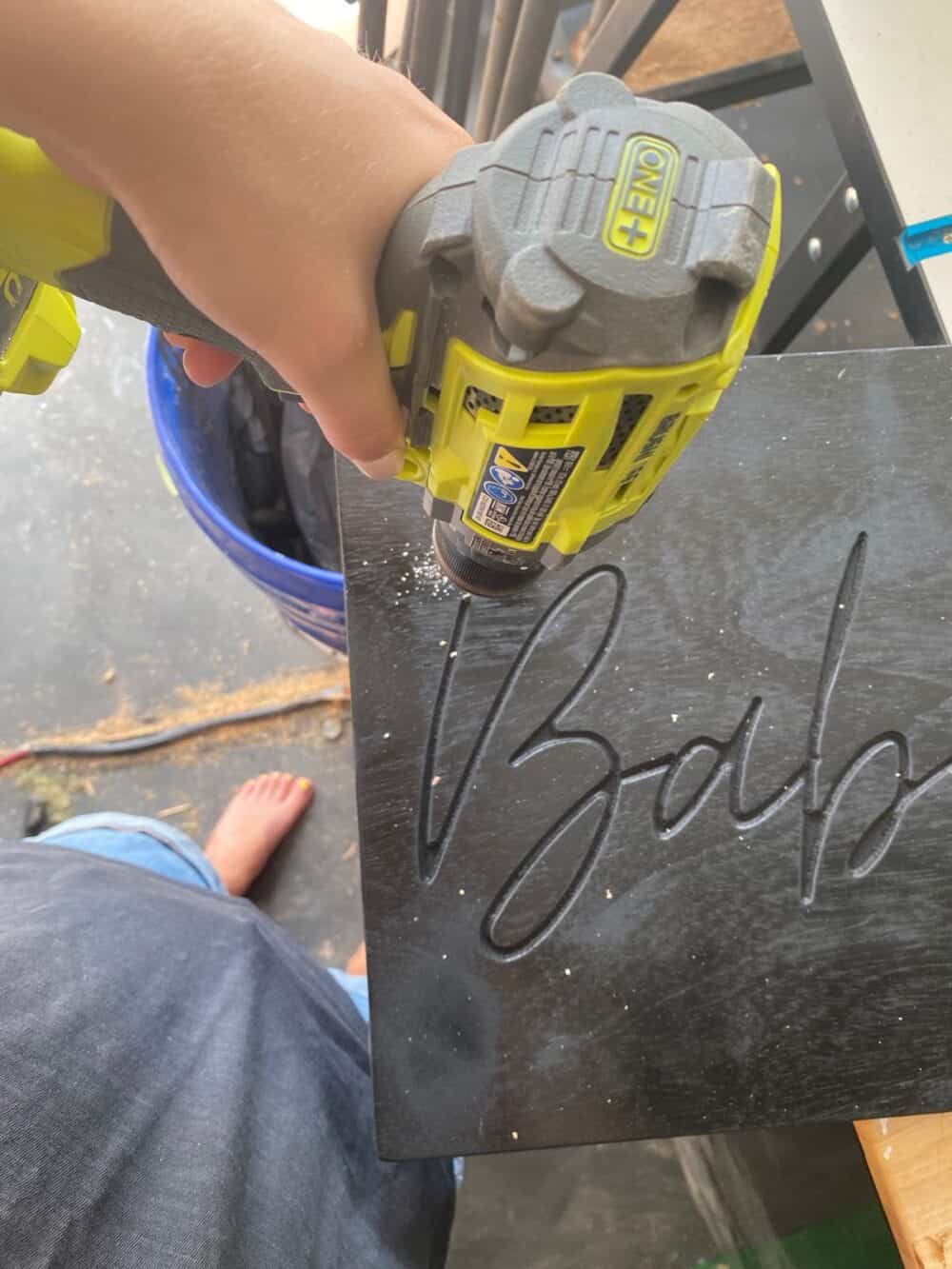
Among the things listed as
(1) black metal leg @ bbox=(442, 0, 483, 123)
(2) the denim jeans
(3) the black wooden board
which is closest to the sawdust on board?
(2) the denim jeans

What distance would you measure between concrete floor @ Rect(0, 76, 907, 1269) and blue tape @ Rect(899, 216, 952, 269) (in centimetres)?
49

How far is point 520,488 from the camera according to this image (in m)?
0.32

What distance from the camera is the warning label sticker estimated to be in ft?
0.99

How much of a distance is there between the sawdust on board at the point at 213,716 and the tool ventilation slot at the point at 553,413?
27.9 inches

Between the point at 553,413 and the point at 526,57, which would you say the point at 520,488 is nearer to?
the point at 553,413

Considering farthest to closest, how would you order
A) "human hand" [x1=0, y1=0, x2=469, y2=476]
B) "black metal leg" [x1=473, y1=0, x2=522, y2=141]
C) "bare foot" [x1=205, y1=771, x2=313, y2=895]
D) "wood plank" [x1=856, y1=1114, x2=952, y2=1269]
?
"bare foot" [x1=205, y1=771, x2=313, y2=895]
"black metal leg" [x1=473, y1=0, x2=522, y2=141]
"wood plank" [x1=856, y1=1114, x2=952, y2=1269]
"human hand" [x1=0, y1=0, x2=469, y2=476]

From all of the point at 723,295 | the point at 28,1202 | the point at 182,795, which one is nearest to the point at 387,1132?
the point at 28,1202

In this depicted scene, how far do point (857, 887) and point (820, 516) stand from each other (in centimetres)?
23

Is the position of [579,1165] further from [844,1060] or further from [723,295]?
[723,295]

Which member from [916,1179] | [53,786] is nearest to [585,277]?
[916,1179]

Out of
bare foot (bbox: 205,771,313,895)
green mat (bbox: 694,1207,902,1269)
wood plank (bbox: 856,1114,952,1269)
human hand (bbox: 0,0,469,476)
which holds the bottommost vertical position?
bare foot (bbox: 205,771,313,895)

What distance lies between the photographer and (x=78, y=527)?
1.01 metres

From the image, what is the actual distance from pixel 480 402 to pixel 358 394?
0.16 feet

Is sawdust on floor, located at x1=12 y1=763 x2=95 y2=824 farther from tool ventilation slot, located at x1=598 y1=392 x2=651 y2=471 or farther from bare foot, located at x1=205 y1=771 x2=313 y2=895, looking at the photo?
tool ventilation slot, located at x1=598 y1=392 x2=651 y2=471
